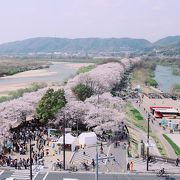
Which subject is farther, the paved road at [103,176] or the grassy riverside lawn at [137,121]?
the grassy riverside lawn at [137,121]

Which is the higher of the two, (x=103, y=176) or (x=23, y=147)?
(x=23, y=147)

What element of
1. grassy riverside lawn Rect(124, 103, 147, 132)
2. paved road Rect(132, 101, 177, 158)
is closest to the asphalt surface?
paved road Rect(132, 101, 177, 158)

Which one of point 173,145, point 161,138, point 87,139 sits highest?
point 87,139

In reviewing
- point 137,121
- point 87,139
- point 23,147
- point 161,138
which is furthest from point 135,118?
point 23,147

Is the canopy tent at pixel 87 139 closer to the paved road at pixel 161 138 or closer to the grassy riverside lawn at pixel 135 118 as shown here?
the paved road at pixel 161 138

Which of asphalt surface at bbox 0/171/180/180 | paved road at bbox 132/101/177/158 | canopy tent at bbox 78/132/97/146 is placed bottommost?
paved road at bbox 132/101/177/158

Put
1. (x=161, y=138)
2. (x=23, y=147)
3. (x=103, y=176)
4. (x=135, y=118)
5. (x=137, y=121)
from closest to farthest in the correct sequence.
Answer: (x=103, y=176) < (x=23, y=147) < (x=161, y=138) < (x=137, y=121) < (x=135, y=118)

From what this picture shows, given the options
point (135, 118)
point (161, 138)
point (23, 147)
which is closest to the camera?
point (23, 147)

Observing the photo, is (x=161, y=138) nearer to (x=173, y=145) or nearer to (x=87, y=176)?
(x=173, y=145)

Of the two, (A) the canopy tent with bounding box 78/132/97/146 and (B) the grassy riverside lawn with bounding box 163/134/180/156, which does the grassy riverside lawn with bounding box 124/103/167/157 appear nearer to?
(B) the grassy riverside lawn with bounding box 163/134/180/156

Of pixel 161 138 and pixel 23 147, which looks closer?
pixel 23 147

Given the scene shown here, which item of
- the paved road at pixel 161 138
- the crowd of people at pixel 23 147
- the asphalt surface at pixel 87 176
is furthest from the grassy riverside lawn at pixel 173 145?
the crowd of people at pixel 23 147

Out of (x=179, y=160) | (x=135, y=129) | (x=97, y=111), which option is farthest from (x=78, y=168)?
(x=135, y=129)
